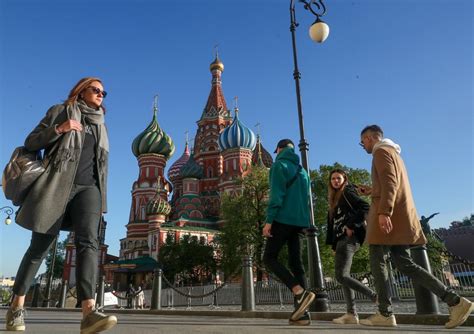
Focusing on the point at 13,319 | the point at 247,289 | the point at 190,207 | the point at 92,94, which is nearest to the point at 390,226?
the point at 92,94

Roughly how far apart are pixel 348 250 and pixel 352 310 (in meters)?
0.75

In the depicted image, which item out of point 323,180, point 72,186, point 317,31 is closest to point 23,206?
point 72,186

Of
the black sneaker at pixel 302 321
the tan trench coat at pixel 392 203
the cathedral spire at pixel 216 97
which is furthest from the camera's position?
the cathedral spire at pixel 216 97

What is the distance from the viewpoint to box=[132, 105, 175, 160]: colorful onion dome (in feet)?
144

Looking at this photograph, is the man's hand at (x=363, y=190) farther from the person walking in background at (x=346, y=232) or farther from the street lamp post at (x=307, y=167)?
the street lamp post at (x=307, y=167)

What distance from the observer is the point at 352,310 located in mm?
4598

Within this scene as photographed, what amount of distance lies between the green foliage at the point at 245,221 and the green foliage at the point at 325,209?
Answer: 3.98m

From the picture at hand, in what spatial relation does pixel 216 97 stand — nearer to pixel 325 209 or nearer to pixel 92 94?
pixel 325 209

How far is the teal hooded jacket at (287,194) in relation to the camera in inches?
167

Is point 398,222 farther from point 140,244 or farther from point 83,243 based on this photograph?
point 140,244

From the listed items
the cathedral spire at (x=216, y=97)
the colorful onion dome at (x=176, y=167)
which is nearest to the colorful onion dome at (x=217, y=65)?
the cathedral spire at (x=216, y=97)

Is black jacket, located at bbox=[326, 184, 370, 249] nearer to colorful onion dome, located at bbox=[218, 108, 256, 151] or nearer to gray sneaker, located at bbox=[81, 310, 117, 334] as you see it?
gray sneaker, located at bbox=[81, 310, 117, 334]

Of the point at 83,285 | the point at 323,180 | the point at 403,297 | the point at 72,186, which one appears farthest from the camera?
the point at 323,180

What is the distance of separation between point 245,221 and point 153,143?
75.3 ft
